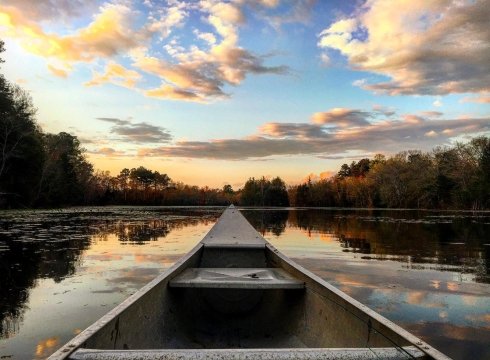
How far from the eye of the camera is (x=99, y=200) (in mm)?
86438

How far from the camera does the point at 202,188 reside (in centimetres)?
13000

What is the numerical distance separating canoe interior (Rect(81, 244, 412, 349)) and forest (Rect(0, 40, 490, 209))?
118 feet

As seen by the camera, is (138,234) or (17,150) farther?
(17,150)

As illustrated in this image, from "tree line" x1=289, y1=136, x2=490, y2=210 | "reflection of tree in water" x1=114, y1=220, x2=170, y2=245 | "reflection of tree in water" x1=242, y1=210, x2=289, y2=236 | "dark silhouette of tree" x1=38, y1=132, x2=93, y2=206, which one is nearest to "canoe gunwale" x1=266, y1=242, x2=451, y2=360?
"reflection of tree in water" x1=114, y1=220, x2=170, y2=245

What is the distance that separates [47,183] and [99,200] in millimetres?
37029

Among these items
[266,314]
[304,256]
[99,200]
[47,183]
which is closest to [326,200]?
[99,200]

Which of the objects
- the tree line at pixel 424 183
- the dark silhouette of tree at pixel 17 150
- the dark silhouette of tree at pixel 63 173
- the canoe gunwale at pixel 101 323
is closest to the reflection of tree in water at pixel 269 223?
the canoe gunwale at pixel 101 323

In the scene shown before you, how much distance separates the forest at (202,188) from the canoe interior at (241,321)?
118 feet

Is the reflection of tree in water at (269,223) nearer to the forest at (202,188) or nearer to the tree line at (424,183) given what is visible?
the forest at (202,188)

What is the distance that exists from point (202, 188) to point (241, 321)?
4983 inches

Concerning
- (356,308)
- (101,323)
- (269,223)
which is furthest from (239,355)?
(269,223)

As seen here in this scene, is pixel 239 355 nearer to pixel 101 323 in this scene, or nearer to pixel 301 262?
pixel 101 323

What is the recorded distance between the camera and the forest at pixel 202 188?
1537 inches

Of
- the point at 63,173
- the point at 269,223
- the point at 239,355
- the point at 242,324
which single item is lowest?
the point at 242,324
